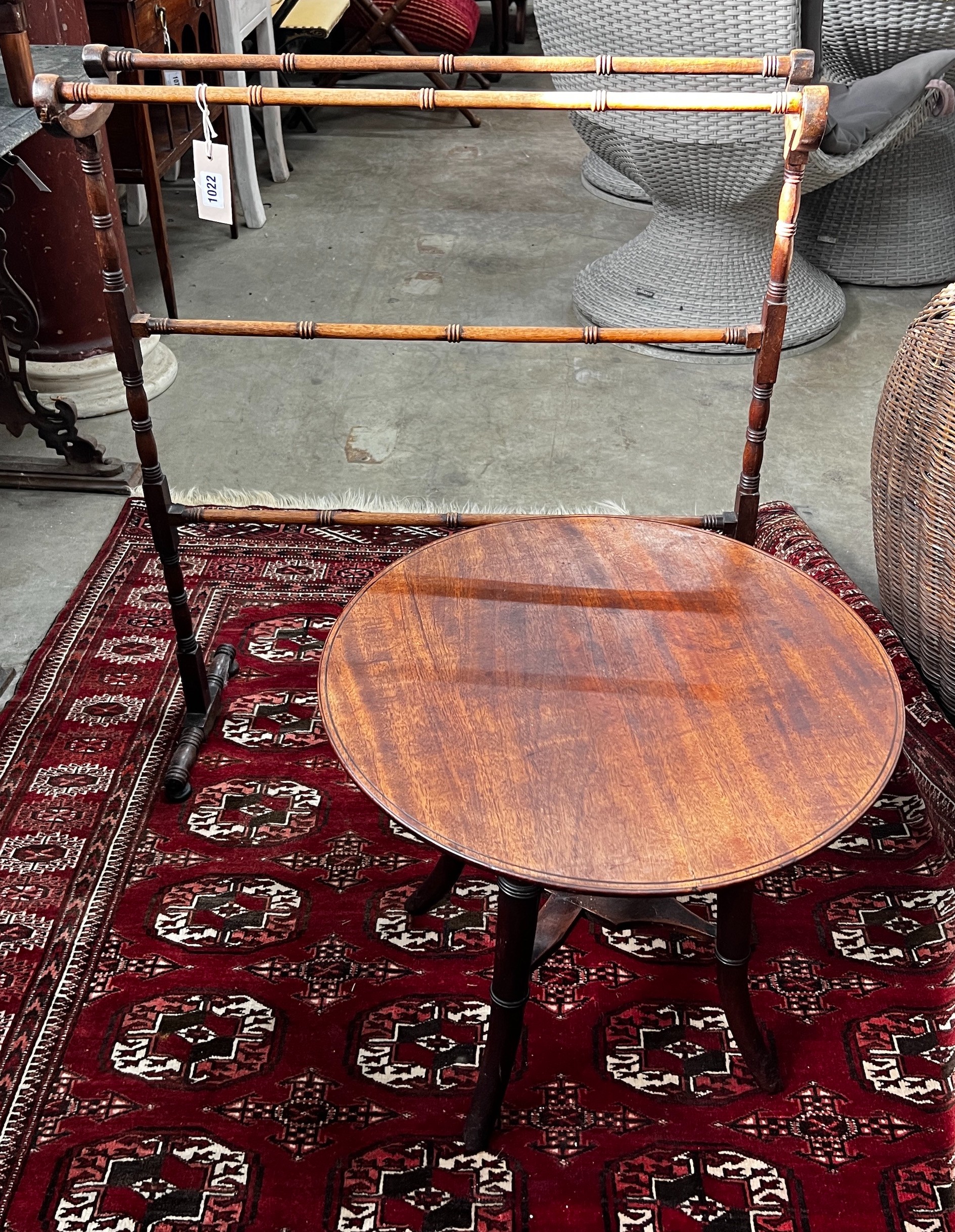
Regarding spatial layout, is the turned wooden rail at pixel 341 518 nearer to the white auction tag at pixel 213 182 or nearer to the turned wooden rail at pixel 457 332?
the turned wooden rail at pixel 457 332

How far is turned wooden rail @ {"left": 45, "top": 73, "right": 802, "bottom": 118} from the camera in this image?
149cm

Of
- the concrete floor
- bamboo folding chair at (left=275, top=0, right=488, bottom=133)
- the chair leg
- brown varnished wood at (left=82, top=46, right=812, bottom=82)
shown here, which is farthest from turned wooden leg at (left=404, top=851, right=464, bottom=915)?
the chair leg

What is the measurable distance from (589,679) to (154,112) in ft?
9.46

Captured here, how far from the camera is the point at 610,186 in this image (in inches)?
177

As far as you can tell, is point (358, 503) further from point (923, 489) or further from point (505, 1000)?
point (505, 1000)

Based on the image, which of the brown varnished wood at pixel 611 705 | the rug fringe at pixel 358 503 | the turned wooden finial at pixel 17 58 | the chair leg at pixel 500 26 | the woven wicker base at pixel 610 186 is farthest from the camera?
the chair leg at pixel 500 26

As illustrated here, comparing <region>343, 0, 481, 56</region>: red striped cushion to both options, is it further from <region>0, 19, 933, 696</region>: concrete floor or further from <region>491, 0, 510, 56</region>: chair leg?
<region>0, 19, 933, 696</region>: concrete floor

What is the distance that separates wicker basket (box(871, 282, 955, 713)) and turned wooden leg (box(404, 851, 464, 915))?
1.02 m

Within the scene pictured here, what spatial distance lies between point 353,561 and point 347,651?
3.78 feet

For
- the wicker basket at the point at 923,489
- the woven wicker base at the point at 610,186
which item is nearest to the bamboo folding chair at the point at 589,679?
the wicker basket at the point at 923,489

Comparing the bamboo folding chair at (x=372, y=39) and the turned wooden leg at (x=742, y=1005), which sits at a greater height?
the bamboo folding chair at (x=372, y=39)

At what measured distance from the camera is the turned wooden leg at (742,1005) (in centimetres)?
151

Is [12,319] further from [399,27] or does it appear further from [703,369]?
[399,27]

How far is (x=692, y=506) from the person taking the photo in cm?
284
